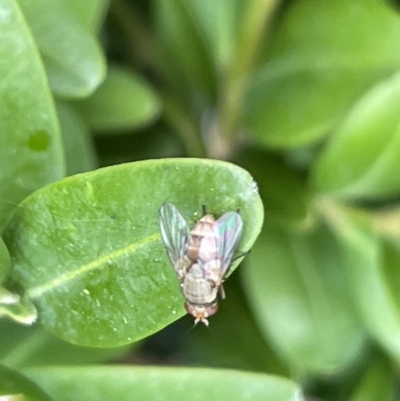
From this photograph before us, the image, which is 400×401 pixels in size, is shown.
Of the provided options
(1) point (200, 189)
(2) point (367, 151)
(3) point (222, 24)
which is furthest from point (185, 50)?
(1) point (200, 189)

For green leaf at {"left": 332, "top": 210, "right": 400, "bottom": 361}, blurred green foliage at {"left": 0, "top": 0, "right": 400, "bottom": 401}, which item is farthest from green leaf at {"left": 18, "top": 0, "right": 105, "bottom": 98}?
green leaf at {"left": 332, "top": 210, "right": 400, "bottom": 361}

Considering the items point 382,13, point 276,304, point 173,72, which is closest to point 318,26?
point 382,13

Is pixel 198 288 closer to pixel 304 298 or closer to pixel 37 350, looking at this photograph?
pixel 37 350

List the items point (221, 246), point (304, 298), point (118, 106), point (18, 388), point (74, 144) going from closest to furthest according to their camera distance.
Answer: point (18, 388)
point (221, 246)
point (74, 144)
point (118, 106)
point (304, 298)

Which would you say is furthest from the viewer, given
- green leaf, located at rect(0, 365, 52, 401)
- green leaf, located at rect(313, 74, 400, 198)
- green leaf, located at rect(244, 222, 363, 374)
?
green leaf, located at rect(244, 222, 363, 374)

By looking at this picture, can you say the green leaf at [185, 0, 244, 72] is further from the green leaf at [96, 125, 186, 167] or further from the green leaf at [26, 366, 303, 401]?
the green leaf at [26, 366, 303, 401]

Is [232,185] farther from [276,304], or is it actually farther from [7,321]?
[276,304]

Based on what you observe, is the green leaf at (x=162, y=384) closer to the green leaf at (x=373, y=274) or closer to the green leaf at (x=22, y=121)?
the green leaf at (x=22, y=121)
